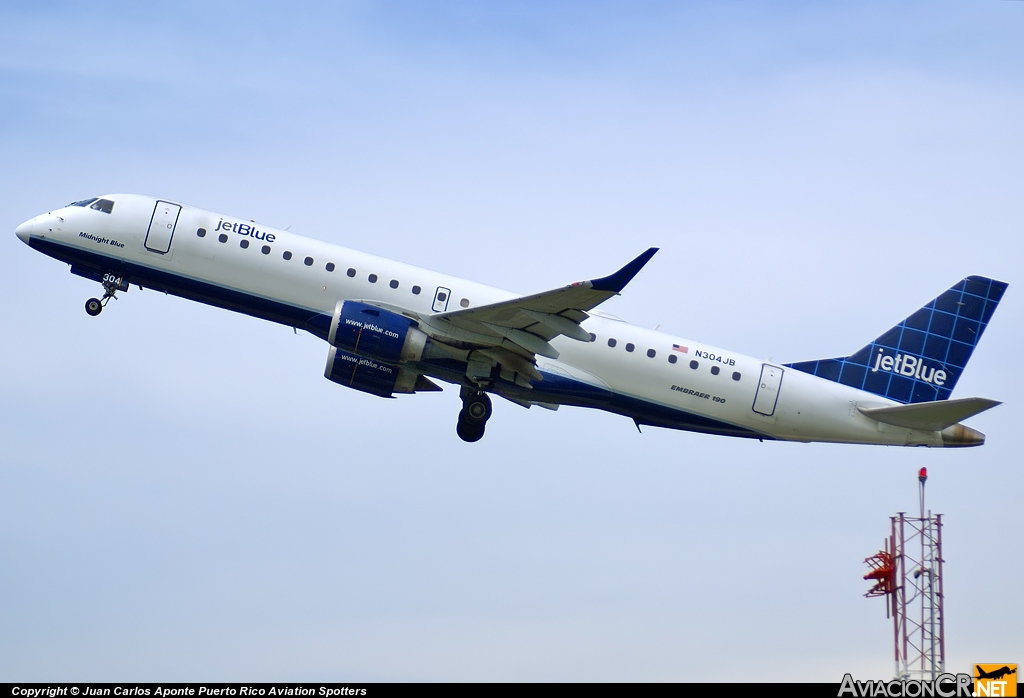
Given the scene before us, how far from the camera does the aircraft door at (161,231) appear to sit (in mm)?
35938

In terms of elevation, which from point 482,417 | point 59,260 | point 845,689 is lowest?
point 845,689

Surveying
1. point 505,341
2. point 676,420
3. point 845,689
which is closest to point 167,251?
point 505,341

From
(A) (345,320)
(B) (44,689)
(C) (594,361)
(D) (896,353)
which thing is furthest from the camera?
(D) (896,353)

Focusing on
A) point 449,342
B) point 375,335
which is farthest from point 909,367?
point 375,335

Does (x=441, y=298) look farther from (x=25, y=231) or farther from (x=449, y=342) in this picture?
(x=25, y=231)

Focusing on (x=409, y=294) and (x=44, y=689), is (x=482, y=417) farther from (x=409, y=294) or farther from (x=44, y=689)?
(x=44, y=689)

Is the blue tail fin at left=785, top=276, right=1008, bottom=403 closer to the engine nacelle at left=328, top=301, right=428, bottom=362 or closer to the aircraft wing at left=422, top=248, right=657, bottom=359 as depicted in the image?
the aircraft wing at left=422, top=248, right=657, bottom=359

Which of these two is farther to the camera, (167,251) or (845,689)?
(167,251)

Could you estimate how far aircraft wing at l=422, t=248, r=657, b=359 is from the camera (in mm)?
31250

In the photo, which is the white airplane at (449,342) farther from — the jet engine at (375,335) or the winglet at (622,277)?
the winglet at (622,277)

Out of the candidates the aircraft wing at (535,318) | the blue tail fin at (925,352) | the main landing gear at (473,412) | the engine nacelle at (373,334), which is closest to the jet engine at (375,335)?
the engine nacelle at (373,334)

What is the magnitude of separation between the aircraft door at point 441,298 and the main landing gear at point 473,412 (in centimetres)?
260

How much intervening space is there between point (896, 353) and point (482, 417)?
44.1 ft

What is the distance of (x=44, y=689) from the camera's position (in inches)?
1015
